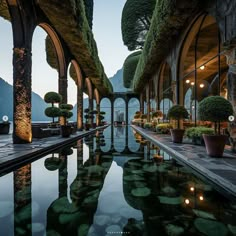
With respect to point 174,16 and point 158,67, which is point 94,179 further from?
point 158,67

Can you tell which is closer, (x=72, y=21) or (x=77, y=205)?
(x=77, y=205)

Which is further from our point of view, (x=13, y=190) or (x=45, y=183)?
(x=45, y=183)

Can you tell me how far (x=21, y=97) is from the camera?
22.5 ft

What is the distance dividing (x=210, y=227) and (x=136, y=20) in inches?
969

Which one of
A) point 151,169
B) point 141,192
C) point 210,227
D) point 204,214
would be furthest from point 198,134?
point 210,227

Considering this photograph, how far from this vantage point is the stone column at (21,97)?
682cm

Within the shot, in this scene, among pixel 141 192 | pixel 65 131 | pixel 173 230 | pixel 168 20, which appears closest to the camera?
pixel 173 230

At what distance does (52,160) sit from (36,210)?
2.99 metres

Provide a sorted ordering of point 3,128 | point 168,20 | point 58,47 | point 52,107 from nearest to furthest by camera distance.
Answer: point 168,20
point 52,107
point 58,47
point 3,128

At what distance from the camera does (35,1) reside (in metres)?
7.06

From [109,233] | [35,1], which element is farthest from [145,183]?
[35,1]

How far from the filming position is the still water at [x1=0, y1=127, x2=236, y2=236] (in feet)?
6.38

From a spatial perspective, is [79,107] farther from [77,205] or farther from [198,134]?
[77,205]

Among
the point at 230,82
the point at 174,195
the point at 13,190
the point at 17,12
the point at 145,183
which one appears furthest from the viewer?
the point at 17,12
